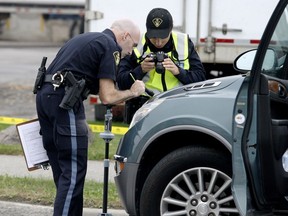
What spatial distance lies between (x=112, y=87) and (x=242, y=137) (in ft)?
3.38

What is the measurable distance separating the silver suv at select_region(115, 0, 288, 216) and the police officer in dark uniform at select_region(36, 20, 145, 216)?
0.34m

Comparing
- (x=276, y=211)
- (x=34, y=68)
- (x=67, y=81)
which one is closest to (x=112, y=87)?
(x=67, y=81)

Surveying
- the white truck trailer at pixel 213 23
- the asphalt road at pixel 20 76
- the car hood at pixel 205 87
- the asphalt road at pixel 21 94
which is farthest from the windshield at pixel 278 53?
the asphalt road at pixel 20 76

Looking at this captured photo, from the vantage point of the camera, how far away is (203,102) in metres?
5.78

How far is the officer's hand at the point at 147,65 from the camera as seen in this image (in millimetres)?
6727

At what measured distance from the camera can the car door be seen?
5371mm

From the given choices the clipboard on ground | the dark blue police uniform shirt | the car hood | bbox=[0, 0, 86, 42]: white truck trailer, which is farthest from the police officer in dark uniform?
bbox=[0, 0, 86, 42]: white truck trailer

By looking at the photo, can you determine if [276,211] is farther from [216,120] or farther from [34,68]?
[34,68]

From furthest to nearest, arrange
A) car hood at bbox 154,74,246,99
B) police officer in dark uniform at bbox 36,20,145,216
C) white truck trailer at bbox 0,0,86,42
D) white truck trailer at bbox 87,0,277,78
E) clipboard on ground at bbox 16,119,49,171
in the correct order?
white truck trailer at bbox 0,0,86,42 → white truck trailer at bbox 87,0,277,78 → clipboard on ground at bbox 16,119,49,171 → car hood at bbox 154,74,246,99 → police officer in dark uniform at bbox 36,20,145,216

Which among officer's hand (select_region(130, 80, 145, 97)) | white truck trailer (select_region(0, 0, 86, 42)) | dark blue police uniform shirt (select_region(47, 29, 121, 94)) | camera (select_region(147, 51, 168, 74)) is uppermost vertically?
dark blue police uniform shirt (select_region(47, 29, 121, 94))

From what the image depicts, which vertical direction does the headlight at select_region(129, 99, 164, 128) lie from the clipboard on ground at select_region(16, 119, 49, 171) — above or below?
→ above

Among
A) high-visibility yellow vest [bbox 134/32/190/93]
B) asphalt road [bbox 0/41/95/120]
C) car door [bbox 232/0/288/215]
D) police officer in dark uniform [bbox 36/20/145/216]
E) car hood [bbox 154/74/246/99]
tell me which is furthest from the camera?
asphalt road [bbox 0/41/95/120]

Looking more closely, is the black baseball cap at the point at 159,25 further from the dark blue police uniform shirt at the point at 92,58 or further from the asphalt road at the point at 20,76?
the asphalt road at the point at 20,76

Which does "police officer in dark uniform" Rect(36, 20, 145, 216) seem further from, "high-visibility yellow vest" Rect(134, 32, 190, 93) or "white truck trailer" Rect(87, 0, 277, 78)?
"white truck trailer" Rect(87, 0, 277, 78)
